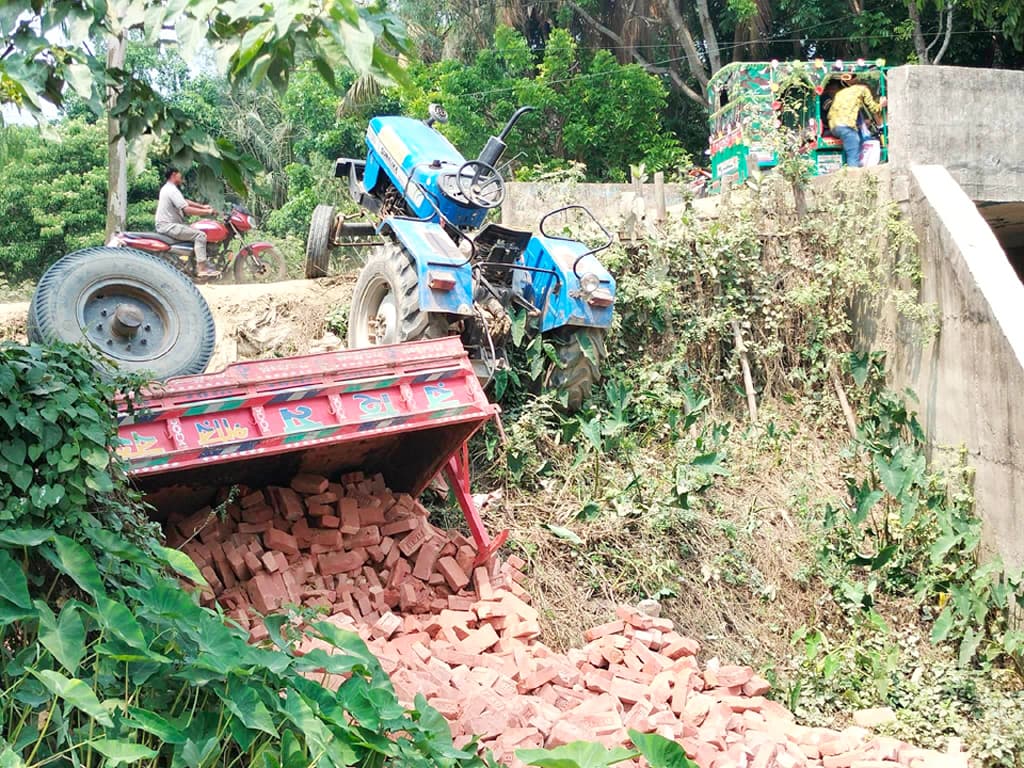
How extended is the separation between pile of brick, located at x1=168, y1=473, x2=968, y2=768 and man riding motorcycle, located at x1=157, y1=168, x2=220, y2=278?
619 cm

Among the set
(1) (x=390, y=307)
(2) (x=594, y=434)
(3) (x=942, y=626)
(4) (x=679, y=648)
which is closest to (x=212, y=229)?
(1) (x=390, y=307)

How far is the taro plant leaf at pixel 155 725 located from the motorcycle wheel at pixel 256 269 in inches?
398

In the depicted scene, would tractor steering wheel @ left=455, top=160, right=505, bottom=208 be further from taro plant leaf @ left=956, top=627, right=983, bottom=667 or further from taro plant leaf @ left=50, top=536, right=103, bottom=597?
taro plant leaf @ left=50, top=536, right=103, bottom=597

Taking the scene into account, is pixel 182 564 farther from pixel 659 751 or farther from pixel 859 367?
pixel 859 367

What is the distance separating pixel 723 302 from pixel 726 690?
4.31 metres

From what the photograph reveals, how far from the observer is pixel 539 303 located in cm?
844

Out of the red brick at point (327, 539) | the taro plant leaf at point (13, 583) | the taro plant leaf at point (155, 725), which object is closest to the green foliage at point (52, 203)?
the red brick at point (327, 539)

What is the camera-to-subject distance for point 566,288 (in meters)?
8.12

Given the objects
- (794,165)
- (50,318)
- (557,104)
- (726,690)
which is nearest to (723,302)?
(794,165)

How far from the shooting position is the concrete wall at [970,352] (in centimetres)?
718

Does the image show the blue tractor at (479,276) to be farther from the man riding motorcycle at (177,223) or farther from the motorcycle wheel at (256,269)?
the motorcycle wheel at (256,269)

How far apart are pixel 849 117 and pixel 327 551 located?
8497 mm

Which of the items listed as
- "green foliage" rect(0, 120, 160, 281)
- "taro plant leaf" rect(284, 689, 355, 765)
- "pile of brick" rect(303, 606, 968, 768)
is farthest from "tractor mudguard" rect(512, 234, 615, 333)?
"green foliage" rect(0, 120, 160, 281)

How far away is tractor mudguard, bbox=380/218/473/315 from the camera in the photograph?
7441 mm
